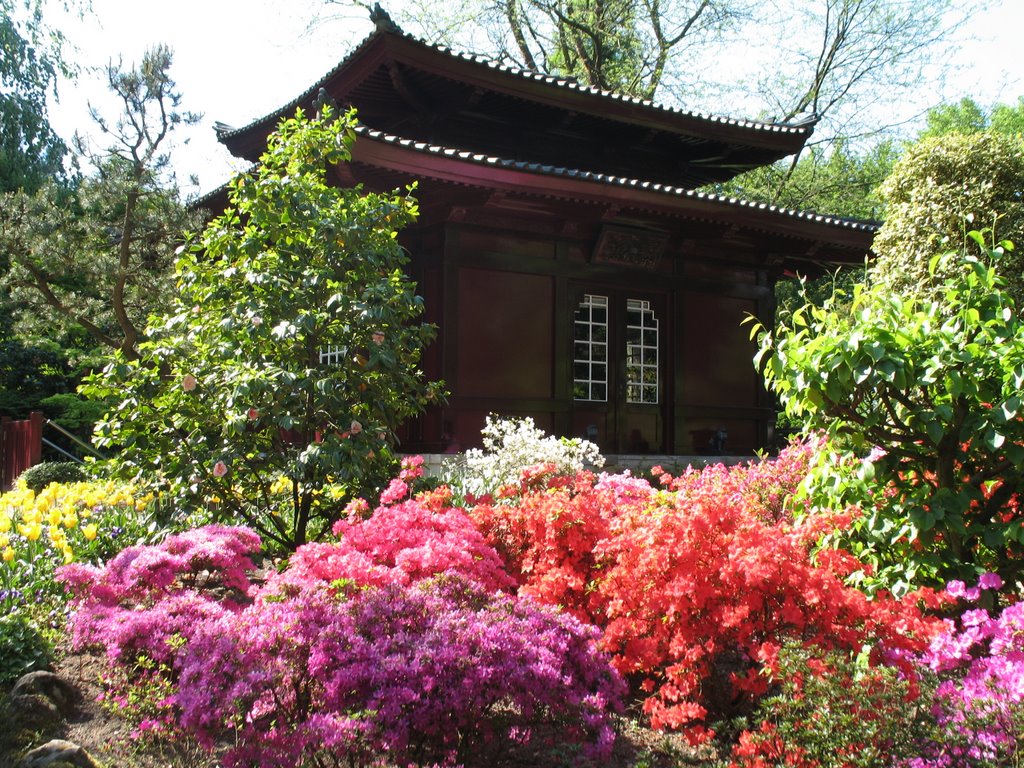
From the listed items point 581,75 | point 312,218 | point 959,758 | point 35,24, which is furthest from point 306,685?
point 581,75

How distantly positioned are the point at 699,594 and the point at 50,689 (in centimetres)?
271

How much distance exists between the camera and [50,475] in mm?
9727

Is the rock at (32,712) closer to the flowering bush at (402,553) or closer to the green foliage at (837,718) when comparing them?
the flowering bush at (402,553)

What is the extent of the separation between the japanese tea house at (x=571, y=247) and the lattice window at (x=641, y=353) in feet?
0.06

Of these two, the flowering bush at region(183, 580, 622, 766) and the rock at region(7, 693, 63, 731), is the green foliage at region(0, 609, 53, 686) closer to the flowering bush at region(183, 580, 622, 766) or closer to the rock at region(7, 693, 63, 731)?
the rock at region(7, 693, 63, 731)

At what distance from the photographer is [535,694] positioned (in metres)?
2.89

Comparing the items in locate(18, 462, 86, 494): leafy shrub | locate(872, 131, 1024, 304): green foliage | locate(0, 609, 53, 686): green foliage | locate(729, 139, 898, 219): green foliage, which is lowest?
locate(0, 609, 53, 686): green foliage

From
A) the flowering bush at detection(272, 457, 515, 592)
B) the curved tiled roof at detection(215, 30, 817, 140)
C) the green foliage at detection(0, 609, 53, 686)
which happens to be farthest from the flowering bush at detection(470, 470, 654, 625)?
the curved tiled roof at detection(215, 30, 817, 140)

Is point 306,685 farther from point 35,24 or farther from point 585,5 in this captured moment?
point 585,5

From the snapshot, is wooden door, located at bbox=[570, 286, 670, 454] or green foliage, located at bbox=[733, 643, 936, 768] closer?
green foliage, located at bbox=[733, 643, 936, 768]

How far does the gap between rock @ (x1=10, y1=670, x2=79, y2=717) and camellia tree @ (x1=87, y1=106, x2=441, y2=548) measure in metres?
1.67

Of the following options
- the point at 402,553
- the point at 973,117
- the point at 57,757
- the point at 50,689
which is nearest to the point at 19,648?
the point at 50,689

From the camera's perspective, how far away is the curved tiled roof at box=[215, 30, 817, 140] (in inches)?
365

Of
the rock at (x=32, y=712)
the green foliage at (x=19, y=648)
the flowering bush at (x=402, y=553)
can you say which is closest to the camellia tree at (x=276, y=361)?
the flowering bush at (x=402, y=553)
